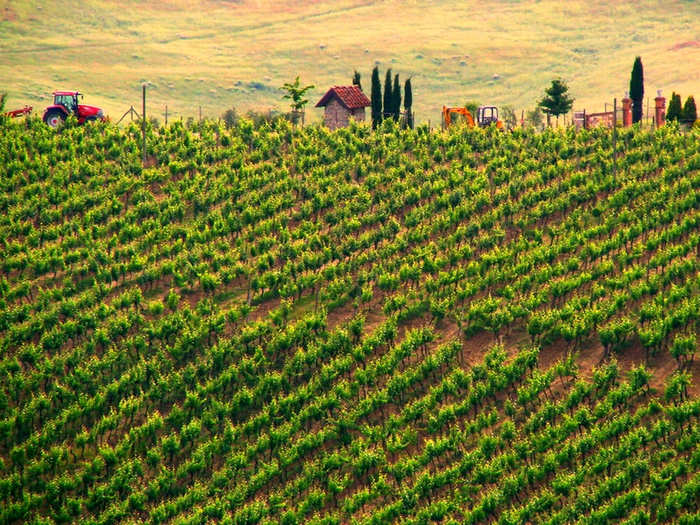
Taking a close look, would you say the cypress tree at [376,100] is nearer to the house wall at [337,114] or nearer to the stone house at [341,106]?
the stone house at [341,106]

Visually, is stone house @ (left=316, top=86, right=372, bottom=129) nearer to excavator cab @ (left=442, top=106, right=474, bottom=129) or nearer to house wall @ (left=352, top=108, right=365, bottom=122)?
house wall @ (left=352, top=108, right=365, bottom=122)

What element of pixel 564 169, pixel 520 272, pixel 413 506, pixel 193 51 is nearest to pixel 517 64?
pixel 193 51

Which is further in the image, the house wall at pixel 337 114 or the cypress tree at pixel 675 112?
the house wall at pixel 337 114

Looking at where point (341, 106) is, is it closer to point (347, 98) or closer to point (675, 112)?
point (347, 98)

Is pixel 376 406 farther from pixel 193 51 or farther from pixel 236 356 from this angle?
pixel 193 51

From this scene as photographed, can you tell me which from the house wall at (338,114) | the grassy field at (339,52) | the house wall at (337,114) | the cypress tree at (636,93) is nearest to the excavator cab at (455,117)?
the house wall at (338,114)

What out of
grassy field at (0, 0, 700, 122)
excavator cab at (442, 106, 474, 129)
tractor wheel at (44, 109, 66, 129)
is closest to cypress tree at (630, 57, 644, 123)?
excavator cab at (442, 106, 474, 129)
